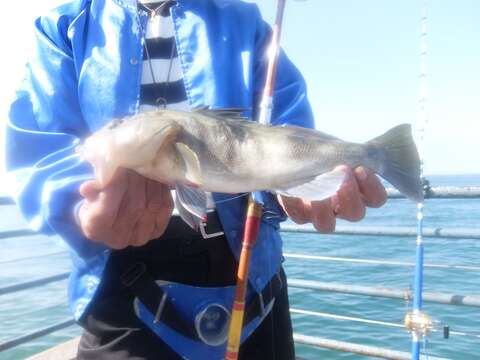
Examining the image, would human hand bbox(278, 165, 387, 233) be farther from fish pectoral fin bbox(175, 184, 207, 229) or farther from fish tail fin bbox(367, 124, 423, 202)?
fish pectoral fin bbox(175, 184, 207, 229)

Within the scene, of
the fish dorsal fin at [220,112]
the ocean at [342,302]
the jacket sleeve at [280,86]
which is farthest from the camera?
the ocean at [342,302]

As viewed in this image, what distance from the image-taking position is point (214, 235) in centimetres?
200

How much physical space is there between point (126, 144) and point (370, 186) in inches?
36.6

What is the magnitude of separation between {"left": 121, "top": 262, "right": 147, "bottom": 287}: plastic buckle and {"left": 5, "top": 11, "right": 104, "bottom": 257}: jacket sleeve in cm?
16

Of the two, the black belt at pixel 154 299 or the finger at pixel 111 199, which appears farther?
the black belt at pixel 154 299

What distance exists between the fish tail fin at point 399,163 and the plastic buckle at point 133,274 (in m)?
0.99

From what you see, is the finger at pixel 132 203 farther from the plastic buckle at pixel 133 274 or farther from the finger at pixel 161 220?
the plastic buckle at pixel 133 274

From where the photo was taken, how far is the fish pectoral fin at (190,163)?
1.78 m

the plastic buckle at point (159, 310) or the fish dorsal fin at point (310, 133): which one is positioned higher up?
the fish dorsal fin at point (310, 133)

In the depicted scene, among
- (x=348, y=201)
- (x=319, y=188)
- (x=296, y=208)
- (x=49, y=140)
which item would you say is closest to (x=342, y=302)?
(x=296, y=208)

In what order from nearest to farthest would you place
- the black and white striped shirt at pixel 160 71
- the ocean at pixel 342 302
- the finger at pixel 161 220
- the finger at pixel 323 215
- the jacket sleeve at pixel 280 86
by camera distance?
the finger at pixel 161 220 → the finger at pixel 323 215 → the black and white striped shirt at pixel 160 71 → the jacket sleeve at pixel 280 86 → the ocean at pixel 342 302

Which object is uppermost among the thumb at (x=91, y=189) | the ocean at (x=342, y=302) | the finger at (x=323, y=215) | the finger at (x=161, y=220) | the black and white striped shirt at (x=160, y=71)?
the black and white striped shirt at (x=160, y=71)

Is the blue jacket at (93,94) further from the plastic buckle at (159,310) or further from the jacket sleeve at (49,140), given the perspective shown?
the plastic buckle at (159,310)

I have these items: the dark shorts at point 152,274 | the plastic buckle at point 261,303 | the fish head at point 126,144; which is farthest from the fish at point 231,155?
the plastic buckle at point 261,303
